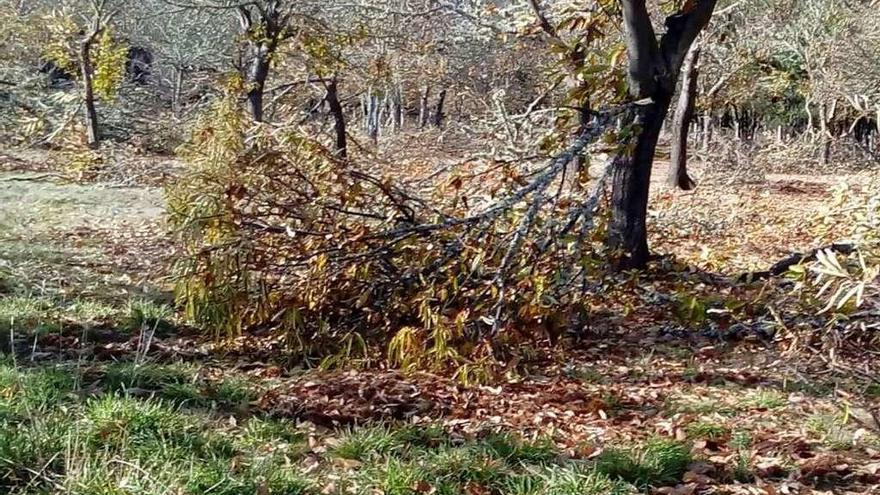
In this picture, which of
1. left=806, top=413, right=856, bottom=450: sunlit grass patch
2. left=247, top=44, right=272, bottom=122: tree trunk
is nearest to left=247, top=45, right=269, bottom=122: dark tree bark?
left=247, top=44, right=272, bottom=122: tree trunk

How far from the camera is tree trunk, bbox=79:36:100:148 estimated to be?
1627cm

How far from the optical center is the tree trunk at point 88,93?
1627 centimetres

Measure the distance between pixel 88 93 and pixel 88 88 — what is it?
0.37ft

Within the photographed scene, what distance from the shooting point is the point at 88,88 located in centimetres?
1700

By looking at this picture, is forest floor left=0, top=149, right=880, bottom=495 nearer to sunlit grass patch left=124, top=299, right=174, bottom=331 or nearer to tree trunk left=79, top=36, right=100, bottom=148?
sunlit grass patch left=124, top=299, right=174, bottom=331

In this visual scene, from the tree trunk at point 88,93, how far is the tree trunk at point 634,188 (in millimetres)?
11999

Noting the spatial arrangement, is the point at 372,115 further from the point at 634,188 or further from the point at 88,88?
the point at 634,188

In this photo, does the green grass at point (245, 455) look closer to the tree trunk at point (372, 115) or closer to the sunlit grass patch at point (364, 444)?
the sunlit grass patch at point (364, 444)

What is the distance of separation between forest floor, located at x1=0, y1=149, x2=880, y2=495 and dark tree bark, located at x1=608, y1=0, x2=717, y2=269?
0.48 metres

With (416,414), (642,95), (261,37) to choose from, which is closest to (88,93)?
(261,37)

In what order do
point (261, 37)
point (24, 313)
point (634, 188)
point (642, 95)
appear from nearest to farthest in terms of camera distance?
point (24, 313) < point (642, 95) < point (634, 188) < point (261, 37)

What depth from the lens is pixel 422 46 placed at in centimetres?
1386

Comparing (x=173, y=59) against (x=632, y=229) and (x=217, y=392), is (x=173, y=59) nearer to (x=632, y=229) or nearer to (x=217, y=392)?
(x=632, y=229)

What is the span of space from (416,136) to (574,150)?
18634 millimetres
